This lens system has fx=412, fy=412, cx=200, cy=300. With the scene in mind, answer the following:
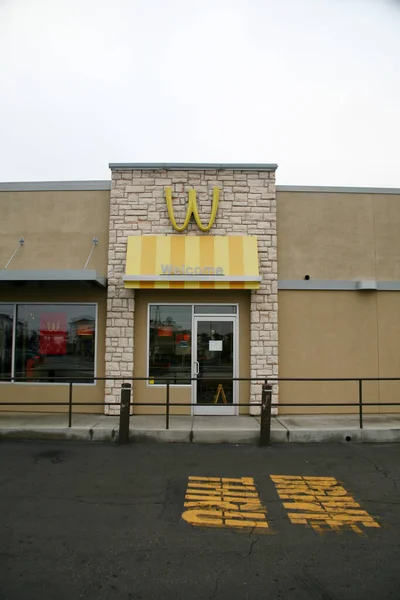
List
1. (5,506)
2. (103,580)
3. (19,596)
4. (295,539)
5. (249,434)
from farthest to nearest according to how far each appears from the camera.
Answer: (249,434) < (5,506) < (295,539) < (103,580) < (19,596)

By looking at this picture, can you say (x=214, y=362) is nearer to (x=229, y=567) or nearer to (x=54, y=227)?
(x=54, y=227)

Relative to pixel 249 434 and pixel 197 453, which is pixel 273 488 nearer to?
pixel 197 453

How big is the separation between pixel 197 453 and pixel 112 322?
3.98 m

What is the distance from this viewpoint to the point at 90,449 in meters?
7.26

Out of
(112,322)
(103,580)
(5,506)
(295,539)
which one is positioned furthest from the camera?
(112,322)

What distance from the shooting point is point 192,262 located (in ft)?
31.2

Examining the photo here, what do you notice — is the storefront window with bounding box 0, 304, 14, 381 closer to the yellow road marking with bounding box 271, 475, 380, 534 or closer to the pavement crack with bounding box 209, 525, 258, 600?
the yellow road marking with bounding box 271, 475, 380, 534

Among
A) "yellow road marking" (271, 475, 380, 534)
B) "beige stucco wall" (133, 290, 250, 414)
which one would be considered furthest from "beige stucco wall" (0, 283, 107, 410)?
"yellow road marking" (271, 475, 380, 534)

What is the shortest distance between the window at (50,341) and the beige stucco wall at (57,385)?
18cm

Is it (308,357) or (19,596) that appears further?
(308,357)

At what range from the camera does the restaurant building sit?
9.80 meters

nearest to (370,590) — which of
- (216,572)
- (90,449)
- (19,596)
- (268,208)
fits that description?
(216,572)

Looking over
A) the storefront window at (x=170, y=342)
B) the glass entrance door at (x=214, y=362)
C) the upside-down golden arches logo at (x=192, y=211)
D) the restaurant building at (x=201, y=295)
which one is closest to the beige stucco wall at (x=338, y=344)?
the restaurant building at (x=201, y=295)

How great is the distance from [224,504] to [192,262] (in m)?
5.70
